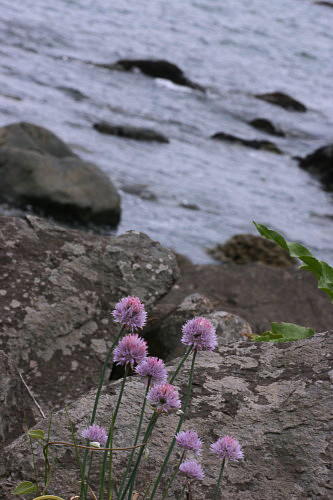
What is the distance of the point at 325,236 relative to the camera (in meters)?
10.9

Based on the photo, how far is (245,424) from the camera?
6.52 feet

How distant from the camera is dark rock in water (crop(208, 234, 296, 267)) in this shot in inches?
345

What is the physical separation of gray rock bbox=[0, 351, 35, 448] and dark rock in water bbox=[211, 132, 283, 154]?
12429 mm

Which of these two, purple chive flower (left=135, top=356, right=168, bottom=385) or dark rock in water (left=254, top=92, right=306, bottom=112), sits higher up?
purple chive flower (left=135, top=356, right=168, bottom=385)

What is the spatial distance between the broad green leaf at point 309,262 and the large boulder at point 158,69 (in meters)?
15.4

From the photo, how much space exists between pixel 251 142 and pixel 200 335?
1393 cm

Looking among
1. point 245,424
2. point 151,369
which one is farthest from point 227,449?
point 245,424

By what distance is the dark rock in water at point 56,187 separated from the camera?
8164 mm

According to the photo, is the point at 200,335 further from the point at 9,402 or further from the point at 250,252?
the point at 250,252

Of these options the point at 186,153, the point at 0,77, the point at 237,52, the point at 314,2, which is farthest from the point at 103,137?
the point at 314,2

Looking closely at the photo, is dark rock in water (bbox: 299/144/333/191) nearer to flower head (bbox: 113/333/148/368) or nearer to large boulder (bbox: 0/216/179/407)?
large boulder (bbox: 0/216/179/407)

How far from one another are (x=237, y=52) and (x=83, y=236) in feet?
67.6

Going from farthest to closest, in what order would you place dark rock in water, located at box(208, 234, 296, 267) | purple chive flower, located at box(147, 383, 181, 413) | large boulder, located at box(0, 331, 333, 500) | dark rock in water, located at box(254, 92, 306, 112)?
dark rock in water, located at box(254, 92, 306, 112)
dark rock in water, located at box(208, 234, 296, 267)
large boulder, located at box(0, 331, 333, 500)
purple chive flower, located at box(147, 383, 181, 413)

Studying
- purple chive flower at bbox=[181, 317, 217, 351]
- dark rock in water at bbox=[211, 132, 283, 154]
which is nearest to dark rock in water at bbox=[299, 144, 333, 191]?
dark rock in water at bbox=[211, 132, 283, 154]
